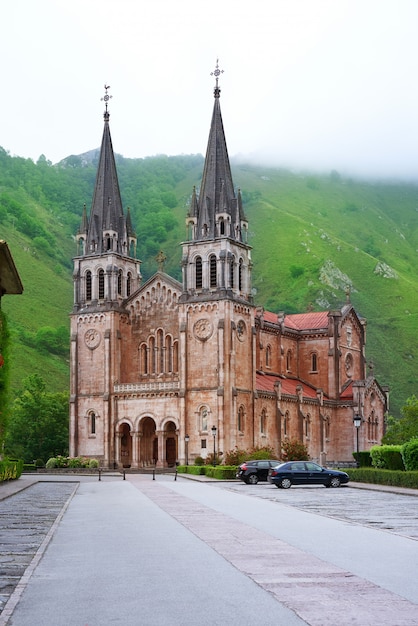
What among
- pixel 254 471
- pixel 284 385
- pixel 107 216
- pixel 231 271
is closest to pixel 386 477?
pixel 254 471

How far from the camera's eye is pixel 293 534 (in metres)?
20.8

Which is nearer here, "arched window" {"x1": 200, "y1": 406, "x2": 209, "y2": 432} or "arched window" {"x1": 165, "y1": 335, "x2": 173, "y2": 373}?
"arched window" {"x1": 200, "y1": 406, "x2": 209, "y2": 432}

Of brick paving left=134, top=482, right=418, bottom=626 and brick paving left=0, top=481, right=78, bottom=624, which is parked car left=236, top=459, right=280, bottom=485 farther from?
brick paving left=134, top=482, right=418, bottom=626

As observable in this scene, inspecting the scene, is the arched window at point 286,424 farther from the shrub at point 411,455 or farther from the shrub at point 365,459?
the shrub at point 411,455

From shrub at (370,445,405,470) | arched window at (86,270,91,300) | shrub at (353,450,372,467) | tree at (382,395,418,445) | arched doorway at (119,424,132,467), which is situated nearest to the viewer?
shrub at (370,445,405,470)

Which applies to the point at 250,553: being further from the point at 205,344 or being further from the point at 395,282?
the point at 395,282

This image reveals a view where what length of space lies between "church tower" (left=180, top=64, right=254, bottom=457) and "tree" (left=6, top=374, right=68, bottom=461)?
19.3 metres

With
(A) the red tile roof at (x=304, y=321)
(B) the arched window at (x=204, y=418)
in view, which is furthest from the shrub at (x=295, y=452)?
(A) the red tile roof at (x=304, y=321)

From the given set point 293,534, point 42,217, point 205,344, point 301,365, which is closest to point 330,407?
point 301,365

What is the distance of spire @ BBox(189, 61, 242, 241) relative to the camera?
84.2m

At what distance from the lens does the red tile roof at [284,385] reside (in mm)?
86812

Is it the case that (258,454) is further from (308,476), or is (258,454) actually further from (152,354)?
(308,476)

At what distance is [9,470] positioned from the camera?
179 feet

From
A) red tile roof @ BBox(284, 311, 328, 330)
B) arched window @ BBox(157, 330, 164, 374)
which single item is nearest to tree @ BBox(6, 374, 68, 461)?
arched window @ BBox(157, 330, 164, 374)
